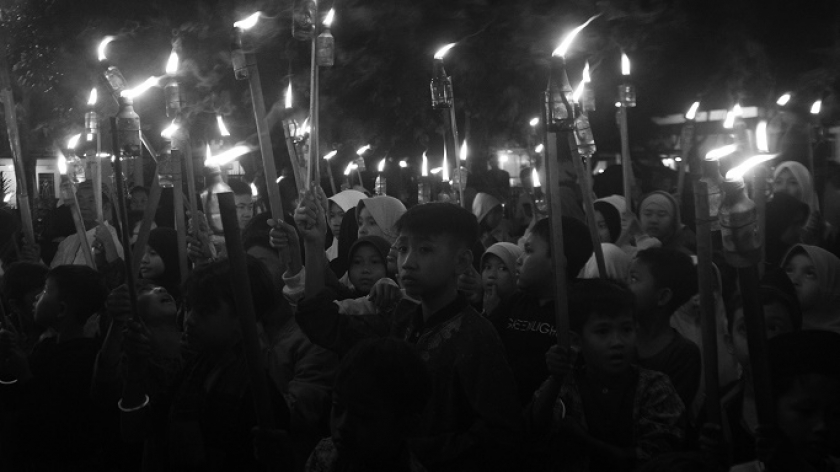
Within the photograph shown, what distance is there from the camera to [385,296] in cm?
418

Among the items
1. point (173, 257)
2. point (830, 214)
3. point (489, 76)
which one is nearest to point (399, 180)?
point (489, 76)

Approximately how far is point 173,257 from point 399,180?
849cm

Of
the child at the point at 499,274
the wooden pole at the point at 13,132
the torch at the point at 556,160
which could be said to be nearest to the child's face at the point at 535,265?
the child at the point at 499,274

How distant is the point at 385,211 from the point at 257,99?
2492mm

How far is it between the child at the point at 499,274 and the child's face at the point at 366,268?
61 cm

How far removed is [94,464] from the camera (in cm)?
412

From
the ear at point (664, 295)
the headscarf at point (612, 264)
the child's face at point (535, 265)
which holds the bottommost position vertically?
the ear at point (664, 295)

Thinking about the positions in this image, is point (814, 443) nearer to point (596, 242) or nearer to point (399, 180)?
point (596, 242)

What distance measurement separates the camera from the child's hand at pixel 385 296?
13.7 ft

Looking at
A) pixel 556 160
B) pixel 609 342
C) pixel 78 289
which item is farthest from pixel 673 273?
pixel 78 289

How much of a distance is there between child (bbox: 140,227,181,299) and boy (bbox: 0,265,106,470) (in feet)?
4.19

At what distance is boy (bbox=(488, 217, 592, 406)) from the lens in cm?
384

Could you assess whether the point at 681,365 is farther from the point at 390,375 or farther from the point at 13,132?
the point at 13,132

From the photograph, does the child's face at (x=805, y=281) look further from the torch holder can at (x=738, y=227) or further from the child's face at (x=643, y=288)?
the torch holder can at (x=738, y=227)
